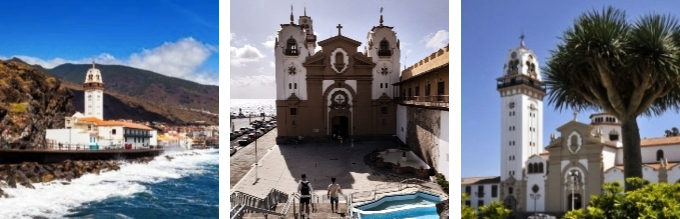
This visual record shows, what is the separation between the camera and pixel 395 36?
658 centimetres

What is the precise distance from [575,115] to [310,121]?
3272mm

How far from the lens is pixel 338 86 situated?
674 centimetres

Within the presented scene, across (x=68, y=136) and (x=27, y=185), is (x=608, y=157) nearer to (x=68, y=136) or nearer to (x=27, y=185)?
(x=68, y=136)

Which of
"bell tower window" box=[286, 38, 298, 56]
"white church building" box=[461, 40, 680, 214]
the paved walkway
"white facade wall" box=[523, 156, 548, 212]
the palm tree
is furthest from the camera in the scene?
"bell tower window" box=[286, 38, 298, 56]

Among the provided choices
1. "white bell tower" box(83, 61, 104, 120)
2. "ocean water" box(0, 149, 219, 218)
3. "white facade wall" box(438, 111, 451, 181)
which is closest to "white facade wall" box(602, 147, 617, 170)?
"white facade wall" box(438, 111, 451, 181)

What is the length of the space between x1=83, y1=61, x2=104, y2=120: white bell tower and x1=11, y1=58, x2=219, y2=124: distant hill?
1.9 inches

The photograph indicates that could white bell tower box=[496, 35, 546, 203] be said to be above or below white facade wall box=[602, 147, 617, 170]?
above

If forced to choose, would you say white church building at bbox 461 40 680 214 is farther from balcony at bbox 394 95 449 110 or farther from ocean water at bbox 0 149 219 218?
ocean water at bbox 0 149 219 218

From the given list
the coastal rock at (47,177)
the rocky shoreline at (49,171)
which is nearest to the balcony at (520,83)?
the rocky shoreline at (49,171)

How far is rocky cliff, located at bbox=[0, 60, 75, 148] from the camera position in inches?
249

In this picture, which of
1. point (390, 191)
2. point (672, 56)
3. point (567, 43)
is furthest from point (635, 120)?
point (390, 191)

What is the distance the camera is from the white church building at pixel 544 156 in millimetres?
5914

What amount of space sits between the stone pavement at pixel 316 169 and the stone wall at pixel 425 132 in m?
0.40

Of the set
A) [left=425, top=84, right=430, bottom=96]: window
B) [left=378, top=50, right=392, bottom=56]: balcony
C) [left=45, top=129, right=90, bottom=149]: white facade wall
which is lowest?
[left=45, top=129, right=90, bottom=149]: white facade wall
